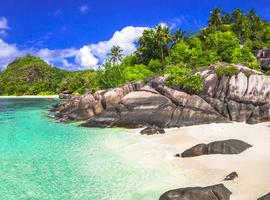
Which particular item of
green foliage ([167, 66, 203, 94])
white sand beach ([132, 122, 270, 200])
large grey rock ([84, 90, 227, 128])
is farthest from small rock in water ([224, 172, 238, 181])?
green foliage ([167, 66, 203, 94])

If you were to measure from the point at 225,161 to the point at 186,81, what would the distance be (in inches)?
757

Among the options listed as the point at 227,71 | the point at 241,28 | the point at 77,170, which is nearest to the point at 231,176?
the point at 77,170

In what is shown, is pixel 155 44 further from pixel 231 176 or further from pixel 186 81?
pixel 231 176

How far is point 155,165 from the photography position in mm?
17844

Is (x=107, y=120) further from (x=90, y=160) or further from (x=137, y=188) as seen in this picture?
(x=137, y=188)

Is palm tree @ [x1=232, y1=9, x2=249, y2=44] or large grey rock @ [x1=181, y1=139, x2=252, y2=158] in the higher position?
palm tree @ [x1=232, y1=9, x2=249, y2=44]

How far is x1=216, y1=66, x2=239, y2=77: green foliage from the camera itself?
35.3 m

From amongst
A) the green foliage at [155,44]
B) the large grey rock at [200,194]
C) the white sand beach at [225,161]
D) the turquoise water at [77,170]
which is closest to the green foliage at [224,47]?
the green foliage at [155,44]

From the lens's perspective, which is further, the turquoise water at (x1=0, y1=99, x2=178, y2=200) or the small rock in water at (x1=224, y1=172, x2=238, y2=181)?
the small rock in water at (x1=224, y1=172, x2=238, y2=181)

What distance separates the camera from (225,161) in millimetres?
17219

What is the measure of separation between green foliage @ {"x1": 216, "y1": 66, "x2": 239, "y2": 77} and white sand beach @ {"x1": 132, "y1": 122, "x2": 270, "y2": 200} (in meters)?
10.0

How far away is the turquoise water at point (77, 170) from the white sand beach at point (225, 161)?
1356 millimetres

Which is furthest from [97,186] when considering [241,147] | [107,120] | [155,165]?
[107,120]

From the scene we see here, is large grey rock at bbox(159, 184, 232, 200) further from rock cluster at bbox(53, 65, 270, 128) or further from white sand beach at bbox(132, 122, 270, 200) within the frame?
rock cluster at bbox(53, 65, 270, 128)
